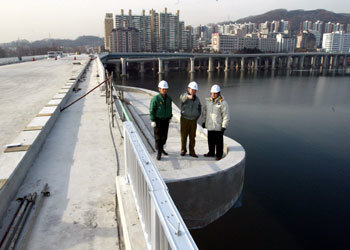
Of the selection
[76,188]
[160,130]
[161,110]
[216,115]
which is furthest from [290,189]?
[76,188]

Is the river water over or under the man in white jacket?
under

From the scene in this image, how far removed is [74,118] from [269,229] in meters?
7.12

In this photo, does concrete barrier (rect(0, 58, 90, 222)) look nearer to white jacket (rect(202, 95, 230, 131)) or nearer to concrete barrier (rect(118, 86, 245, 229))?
concrete barrier (rect(118, 86, 245, 229))

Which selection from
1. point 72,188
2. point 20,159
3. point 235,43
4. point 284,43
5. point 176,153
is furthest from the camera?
point 284,43

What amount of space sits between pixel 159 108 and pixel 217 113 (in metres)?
1.30

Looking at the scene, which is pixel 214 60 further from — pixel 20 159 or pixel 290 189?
pixel 20 159

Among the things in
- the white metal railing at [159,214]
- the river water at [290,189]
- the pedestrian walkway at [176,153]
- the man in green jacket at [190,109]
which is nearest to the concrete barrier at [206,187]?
the pedestrian walkway at [176,153]

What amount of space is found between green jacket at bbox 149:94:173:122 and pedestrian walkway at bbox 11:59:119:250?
1255 millimetres

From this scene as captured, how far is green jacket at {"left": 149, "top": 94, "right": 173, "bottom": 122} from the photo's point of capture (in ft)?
18.9

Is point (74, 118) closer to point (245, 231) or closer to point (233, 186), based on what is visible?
point (233, 186)

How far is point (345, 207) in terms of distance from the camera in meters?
9.90

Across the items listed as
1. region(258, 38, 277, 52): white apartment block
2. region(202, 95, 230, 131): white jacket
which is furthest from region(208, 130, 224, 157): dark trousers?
region(258, 38, 277, 52): white apartment block

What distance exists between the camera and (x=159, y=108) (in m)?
5.80

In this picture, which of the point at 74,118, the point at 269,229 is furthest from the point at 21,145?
the point at 269,229
